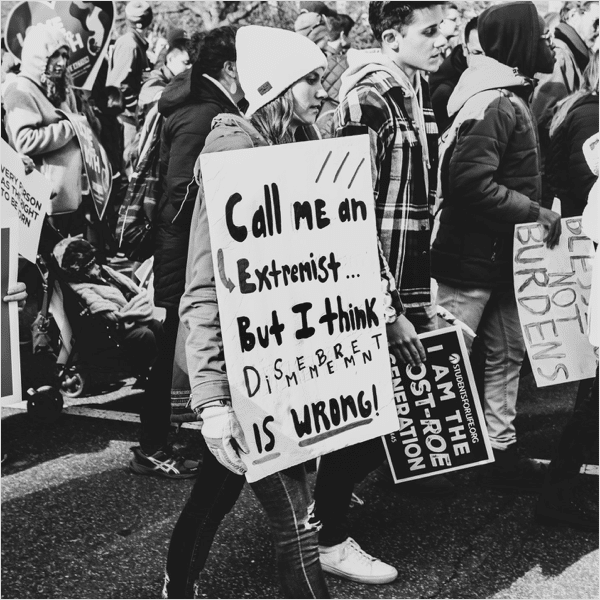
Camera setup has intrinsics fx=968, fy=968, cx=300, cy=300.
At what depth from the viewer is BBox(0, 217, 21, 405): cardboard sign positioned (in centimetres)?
334

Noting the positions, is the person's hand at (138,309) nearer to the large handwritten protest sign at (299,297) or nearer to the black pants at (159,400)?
the black pants at (159,400)

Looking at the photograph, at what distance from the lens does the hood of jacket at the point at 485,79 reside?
392 cm

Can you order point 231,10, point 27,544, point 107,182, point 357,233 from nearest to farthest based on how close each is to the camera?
point 357,233 → point 27,544 → point 107,182 → point 231,10

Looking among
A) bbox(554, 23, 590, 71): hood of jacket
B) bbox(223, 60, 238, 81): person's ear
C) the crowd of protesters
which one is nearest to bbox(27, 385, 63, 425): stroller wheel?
the crowd of protesters

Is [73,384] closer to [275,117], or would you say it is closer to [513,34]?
[513,34]

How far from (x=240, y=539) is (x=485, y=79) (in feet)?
6.81

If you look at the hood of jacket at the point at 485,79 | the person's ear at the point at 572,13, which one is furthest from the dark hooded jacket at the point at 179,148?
the person's ear at the point at 572,13

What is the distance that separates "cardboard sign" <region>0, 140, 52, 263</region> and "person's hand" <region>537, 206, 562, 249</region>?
→ 6.70 ft

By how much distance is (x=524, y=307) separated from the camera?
157 inches

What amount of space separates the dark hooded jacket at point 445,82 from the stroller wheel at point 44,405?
2.91 metres

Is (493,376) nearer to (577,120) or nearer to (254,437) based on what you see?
(577,120)

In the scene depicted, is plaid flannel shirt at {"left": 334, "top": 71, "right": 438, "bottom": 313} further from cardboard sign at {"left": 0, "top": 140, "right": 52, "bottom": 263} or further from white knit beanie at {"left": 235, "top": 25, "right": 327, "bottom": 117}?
cardboard sign at {"left": 0, "top": 140, "right": 52, "bottom": 263}

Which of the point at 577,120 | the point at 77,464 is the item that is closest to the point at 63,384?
the point at 77,464

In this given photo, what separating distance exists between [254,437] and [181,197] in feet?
5.43
